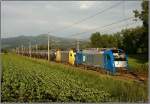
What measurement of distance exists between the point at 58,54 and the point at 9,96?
124ft

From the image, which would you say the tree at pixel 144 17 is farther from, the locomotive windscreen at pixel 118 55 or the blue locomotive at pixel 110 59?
the locomotive windscreen at pixel 118 55

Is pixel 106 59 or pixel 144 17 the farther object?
pixel 144 17

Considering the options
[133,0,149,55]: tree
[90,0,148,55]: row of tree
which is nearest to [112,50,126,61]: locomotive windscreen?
[90,0,148,55]: row of tree

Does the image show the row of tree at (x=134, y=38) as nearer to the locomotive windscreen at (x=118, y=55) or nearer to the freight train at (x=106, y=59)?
the freight train at (x=106, y=59)

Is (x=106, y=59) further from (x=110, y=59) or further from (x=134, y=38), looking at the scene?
(x=134, y=38)

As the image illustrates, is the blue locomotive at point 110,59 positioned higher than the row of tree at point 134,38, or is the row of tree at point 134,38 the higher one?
the row of tree at point 134,38

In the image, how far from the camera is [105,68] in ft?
78.0

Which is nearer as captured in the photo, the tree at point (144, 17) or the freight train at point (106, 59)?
the freight train at point (106, 59)

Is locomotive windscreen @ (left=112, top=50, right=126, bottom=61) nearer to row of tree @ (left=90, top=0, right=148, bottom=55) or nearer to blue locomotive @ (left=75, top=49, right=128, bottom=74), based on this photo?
blue locomotive @ (left=75, top=49, right=128, bottom=74)

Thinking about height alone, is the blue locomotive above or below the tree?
below

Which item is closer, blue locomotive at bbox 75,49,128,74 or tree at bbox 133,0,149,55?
blue locomotive at bbox 75,49,128,74

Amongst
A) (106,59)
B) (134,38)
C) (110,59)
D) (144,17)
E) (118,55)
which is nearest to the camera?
(118,55)

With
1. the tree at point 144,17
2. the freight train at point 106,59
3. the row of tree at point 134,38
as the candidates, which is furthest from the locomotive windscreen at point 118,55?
the tree at point 144,17

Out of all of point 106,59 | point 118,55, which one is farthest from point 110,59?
point 106,59
